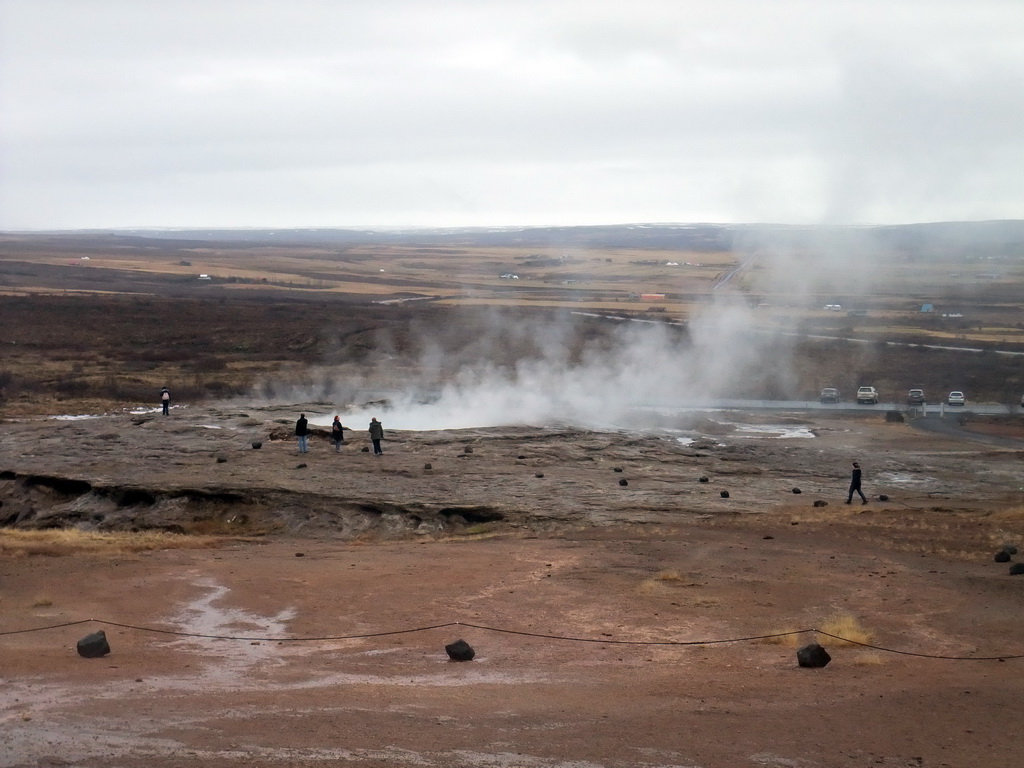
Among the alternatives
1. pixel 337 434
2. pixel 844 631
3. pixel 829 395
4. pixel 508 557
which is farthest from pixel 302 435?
pixel 829 395

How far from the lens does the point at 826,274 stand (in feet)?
349

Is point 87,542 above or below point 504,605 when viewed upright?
below

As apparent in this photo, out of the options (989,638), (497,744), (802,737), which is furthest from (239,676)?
(989,638)

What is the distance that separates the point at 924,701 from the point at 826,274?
322 ft

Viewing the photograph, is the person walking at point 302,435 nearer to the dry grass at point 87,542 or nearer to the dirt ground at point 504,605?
the dirt ground at point 504,605

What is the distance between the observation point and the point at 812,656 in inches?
559

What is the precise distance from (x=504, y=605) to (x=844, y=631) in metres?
5.34

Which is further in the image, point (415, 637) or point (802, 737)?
point (415, 637)

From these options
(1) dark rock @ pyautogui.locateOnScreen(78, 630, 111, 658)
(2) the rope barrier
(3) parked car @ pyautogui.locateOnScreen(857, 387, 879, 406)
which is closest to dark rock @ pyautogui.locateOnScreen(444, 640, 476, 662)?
(2) the rope barrier

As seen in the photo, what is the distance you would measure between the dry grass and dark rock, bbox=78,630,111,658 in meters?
7.99

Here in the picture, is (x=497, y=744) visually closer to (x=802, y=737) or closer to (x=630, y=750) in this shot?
(x=630, y=750)

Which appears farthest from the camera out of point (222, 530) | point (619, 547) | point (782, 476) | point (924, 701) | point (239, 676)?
point (782, 476)

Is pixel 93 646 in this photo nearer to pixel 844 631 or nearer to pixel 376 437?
pixel 844 631

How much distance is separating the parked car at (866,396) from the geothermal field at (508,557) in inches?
42.5
